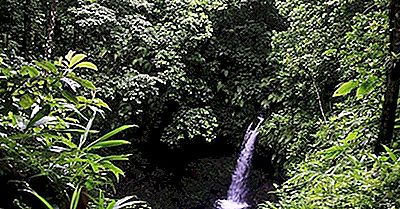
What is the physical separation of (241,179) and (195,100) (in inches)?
59.9

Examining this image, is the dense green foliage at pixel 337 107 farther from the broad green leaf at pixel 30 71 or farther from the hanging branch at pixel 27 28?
the hanging branch at pixel 27 28

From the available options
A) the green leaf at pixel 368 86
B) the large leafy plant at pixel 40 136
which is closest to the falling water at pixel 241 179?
the green leaf at pixel 368 86

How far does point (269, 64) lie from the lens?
260 inches

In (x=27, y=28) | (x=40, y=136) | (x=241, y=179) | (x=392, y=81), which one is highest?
(x=27, y=28)

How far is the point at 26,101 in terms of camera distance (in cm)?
122

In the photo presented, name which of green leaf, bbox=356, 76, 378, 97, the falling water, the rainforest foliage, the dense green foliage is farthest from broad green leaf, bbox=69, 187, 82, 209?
the falling water

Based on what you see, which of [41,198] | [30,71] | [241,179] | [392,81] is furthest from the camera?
[241,179]

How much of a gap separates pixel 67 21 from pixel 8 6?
3.33ft

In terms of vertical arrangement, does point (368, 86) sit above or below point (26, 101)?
above

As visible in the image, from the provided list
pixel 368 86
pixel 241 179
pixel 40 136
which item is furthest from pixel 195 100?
pixel 40 136

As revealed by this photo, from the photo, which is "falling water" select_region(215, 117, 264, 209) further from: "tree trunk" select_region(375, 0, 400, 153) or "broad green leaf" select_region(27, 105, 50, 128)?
"broad green leaf" select_region(27, 105, 50, 128)

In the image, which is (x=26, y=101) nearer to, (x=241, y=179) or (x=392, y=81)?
(x=392, y=81)

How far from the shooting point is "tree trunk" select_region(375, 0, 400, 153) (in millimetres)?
Result: 1814

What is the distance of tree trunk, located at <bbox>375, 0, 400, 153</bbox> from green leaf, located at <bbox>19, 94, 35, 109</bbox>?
150 centimetres
